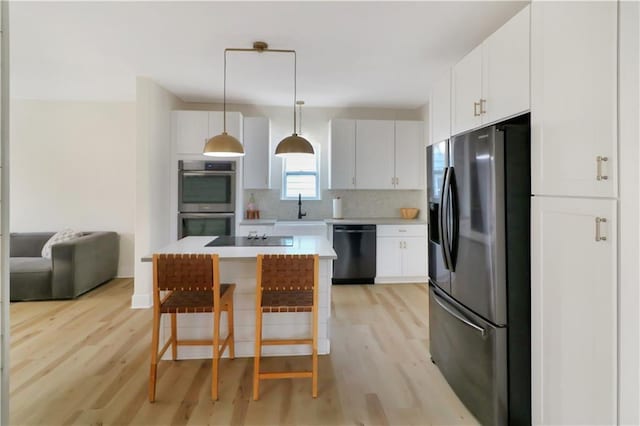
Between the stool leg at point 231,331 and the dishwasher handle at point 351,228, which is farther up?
the dishwasher handle at point 351,228

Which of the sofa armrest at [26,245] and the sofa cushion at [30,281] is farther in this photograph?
the sofa armrest at [26,245]

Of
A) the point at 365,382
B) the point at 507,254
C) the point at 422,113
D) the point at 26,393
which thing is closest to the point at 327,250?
the point at 365,382

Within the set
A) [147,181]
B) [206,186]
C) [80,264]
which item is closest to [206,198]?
[206,186]

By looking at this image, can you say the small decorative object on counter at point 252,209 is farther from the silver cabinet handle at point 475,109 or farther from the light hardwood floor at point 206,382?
the silver cabinet handle at point 475,109

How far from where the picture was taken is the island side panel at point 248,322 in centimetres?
269

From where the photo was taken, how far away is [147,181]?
154 inches

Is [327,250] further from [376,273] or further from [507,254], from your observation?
[376,273]

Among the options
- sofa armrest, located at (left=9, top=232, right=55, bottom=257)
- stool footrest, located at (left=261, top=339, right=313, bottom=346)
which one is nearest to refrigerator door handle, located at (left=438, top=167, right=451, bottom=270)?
stool footrest, located at (left=261, top=339, right=313, bottom=346)

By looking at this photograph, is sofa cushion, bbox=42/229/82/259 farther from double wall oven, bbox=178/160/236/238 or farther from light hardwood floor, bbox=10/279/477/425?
double wall oven, bbox=178/160/236/238

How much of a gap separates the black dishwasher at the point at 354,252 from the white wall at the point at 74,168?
3062mm

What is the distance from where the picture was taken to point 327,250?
2.60 meters

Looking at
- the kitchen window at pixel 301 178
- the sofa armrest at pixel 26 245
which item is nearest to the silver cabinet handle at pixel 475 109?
the kitchen window at pixel 301 178

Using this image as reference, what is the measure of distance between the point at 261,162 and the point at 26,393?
3.42m

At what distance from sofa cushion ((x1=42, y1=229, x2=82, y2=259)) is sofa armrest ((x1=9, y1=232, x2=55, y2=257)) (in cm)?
14
